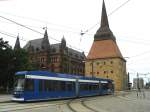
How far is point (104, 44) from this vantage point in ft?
378

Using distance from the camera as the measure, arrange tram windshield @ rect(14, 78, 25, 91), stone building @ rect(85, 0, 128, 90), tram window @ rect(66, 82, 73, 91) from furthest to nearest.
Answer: stone building @ rect(85, 0, 128, 90)
tram window @ rect(66, 82, 73, 91)
tram windshield @ rect(14, 78, 25, 91)

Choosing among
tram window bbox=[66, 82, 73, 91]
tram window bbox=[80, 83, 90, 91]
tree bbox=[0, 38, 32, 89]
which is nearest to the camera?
tram window bbox=[66, 82, 73, 91]

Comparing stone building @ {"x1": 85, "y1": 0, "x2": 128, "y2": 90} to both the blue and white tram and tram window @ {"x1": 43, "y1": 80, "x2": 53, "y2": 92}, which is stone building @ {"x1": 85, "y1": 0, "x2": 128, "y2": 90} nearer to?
the blue and white tram

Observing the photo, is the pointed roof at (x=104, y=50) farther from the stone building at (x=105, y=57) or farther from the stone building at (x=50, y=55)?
the stone building at (x=50, y=55)

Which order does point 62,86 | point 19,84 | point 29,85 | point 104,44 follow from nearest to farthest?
point 29,85 < point 19,84 < point 62,86 < point 104,44

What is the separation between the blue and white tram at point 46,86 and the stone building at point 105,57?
70634 mm

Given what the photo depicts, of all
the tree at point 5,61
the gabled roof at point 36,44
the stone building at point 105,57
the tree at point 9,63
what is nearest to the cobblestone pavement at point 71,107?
the tree at point 5,61

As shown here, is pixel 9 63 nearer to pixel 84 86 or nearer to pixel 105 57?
pixel 84 86

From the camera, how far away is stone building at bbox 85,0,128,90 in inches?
4326

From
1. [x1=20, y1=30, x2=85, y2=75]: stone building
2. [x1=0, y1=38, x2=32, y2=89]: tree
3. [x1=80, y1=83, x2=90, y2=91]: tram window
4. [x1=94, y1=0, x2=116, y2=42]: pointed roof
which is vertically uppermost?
[x1=94, y1=0, x2=116, y2=42]: pointed roof

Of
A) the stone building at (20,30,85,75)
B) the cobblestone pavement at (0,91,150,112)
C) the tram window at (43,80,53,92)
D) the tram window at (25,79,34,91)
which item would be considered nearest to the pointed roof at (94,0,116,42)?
the stone building at (20,30,85,75)

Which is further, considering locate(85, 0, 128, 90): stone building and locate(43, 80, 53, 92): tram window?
locate(85, 0, 128, 90): stone building

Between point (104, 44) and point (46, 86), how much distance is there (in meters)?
88.1

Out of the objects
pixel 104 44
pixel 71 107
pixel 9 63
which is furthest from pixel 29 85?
pixel 104 44
